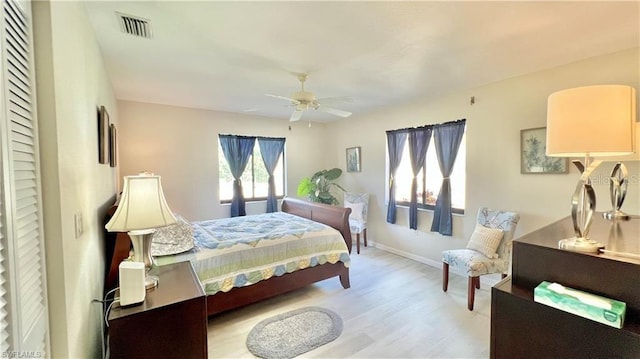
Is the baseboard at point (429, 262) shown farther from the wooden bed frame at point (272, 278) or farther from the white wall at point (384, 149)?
the wooden bed frame at point (272, 278)

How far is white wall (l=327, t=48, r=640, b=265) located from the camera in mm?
2586

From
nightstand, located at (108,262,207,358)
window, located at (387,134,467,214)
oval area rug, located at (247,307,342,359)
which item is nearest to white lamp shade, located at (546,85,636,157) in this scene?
nightstand, located at (108,262,207,358)

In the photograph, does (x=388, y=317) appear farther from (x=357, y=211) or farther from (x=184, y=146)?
(x=184, y=146)

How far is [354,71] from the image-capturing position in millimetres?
2920

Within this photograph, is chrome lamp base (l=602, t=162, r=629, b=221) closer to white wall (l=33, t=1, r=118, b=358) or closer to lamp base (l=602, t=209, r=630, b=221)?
lamp base (l=602, t=209, r=630, b=221)

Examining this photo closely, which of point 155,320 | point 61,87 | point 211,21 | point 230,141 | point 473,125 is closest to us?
point 61,87

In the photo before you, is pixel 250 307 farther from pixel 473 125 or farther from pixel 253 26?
pixel 473 125

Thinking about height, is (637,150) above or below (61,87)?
below

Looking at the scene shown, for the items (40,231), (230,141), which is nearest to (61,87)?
(40,231)

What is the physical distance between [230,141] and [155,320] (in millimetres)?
3816

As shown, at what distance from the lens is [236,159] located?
495 centimetres

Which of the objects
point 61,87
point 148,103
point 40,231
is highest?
point 148,103

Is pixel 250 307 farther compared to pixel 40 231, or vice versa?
pixel 250 307

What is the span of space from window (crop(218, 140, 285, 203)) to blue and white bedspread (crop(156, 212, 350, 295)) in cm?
143
